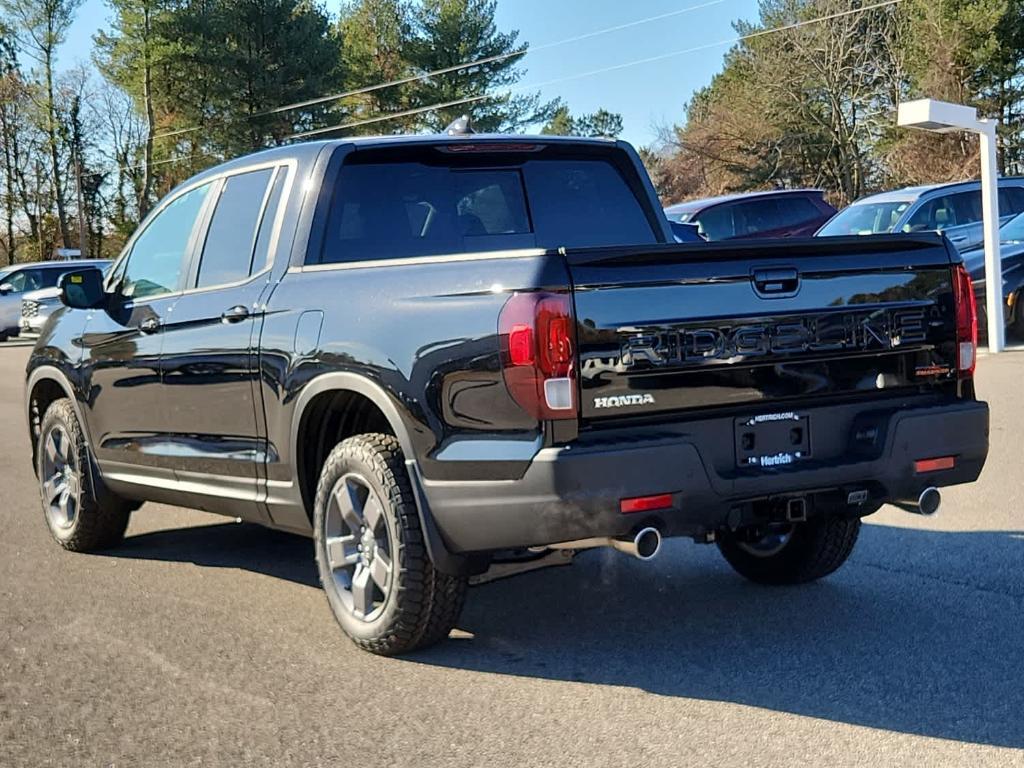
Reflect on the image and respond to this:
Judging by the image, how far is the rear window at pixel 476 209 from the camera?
5.46 metres

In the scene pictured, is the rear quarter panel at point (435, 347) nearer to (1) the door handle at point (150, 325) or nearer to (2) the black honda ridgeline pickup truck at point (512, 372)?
(2) the black honda ridgeline pickup truck at point (512, 372)

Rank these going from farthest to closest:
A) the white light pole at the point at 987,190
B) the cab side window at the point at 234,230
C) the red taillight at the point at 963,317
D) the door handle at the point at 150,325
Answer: the white light pole at the point at 987,190 < the door handle at the point at 150,325 < the cab side window at the point at 234,230 < the red taillight at the point at 963,317

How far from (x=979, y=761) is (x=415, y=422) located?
2.02 metres

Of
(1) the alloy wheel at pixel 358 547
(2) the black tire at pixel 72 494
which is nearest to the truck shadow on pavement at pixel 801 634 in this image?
(1) the alloy wheel at pixel 358 547

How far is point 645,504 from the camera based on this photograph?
4.13m

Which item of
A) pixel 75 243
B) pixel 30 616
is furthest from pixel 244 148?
pixel 30 616

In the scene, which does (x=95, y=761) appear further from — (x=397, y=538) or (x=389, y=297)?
(x=389, y=297)

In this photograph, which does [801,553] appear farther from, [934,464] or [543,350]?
[543,350]

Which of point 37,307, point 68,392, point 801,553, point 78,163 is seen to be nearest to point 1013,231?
point 801,553

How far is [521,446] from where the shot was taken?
4.12 m

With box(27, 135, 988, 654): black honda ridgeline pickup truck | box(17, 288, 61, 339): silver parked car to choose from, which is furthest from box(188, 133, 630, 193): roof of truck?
box(17, 288, 61, 339): silver parked car

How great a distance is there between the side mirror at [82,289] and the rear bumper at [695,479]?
278 cm

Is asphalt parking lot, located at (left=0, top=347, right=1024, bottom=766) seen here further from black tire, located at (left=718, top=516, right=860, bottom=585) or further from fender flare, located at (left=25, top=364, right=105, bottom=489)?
fender flare, located at (left=25, top=364, right=105, bottom=489)

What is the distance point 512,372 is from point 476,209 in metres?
1.80
